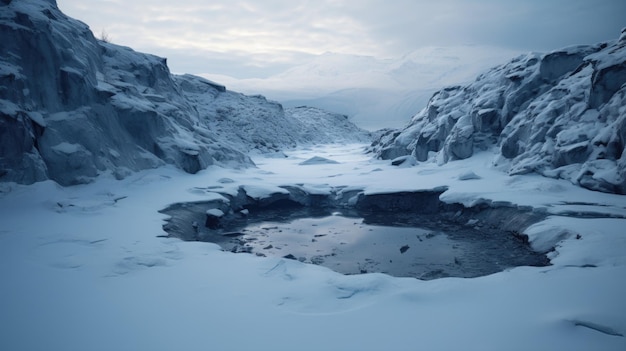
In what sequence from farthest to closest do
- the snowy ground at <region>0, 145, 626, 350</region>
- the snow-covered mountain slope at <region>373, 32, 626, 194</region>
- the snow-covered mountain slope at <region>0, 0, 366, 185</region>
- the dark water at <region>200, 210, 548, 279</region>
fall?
the snow-covered mountain slope at <region>373, 32, 626, 194</region>, the snow-covered mountain slope at <region>0, 0, 366, 185</region>, the dark water at <region>200, 210, 548, 279</region>, the snowy ground at <region>0, 145, 626, 350</region>

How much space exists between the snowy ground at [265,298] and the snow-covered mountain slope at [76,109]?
2.15 meters

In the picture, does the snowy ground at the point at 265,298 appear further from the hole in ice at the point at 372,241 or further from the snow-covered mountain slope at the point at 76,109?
the snow-covered mountain slope at the point at 76,109

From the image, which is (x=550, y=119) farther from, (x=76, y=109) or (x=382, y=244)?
(x=76, y=109)

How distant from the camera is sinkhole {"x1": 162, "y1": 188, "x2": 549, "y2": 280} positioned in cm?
747

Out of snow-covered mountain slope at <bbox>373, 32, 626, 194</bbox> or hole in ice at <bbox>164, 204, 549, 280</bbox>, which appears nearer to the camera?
hole in ice at <bbox>164, 204, 549, 280</bbox>

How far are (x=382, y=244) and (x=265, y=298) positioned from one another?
4922 millimetres

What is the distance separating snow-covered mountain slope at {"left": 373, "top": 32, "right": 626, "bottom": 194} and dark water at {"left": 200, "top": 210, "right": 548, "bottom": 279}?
4.01 metres

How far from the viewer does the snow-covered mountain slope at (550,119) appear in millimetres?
10352

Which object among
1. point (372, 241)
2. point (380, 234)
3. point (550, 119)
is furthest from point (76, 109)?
point (550, 119)

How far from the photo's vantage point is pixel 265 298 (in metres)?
4.68

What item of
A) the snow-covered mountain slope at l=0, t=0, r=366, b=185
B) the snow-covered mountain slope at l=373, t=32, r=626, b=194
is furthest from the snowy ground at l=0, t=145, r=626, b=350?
the snow-covered mountain slope at l=373, t=32, r=626, b=194

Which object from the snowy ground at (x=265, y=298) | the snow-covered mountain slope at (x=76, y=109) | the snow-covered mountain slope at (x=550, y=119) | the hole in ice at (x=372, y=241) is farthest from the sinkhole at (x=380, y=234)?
the snow-covered mountain slope at (x=76, y=109)

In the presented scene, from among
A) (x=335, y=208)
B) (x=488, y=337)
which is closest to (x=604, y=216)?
(x=488, y=337)

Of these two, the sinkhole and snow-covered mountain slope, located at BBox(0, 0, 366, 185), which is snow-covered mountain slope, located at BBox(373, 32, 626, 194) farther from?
snow-covered mountain slope, located at BBox(0, 0, 366, 185)
